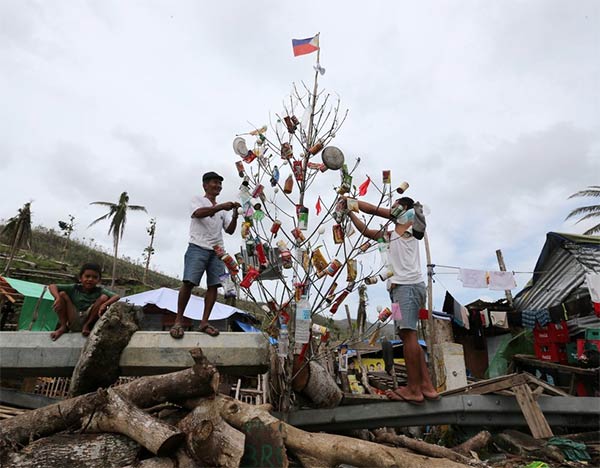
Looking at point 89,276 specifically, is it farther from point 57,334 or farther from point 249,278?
point 249,278

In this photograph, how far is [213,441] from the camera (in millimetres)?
3109

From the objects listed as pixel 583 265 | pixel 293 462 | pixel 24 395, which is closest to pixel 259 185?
pixel 293 462

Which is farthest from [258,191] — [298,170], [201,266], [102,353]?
[102,353]

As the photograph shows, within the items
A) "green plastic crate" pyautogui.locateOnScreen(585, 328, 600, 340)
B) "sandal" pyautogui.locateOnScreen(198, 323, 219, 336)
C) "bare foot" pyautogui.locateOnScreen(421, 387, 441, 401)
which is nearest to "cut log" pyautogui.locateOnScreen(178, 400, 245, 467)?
"sandal" pyautogui.locateOnScreen(198, 323, 219, 336)

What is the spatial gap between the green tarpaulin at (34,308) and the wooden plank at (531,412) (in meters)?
13.1

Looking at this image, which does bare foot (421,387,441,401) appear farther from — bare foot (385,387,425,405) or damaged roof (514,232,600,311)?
damaged roof (514,232,600,311)

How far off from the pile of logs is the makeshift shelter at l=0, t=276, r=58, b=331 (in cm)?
1012

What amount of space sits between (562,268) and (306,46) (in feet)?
25.8

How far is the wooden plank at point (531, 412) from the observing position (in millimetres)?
4754

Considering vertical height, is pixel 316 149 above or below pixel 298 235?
above

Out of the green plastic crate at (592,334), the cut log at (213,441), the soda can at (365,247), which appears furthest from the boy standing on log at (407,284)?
the green plastic crate at (592,334)

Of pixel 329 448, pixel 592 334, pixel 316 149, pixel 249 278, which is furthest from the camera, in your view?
pixel 592 334

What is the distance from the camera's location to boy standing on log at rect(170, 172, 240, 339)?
15.0 ft

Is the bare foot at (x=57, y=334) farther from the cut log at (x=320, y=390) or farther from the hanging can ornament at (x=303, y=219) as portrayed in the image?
the hanging can ornament at (x=303, y=219)
